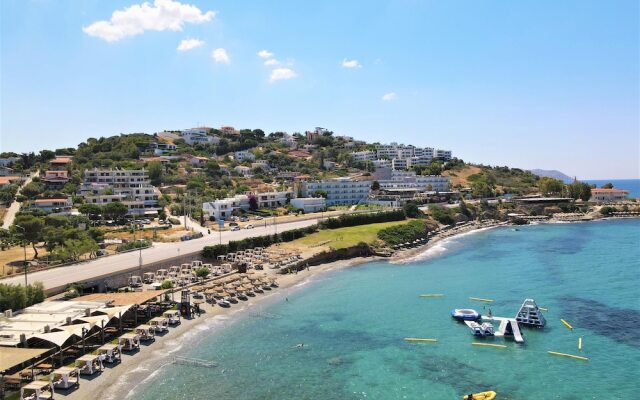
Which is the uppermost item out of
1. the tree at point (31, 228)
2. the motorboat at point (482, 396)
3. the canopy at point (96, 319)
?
the tree at point (31, 228)

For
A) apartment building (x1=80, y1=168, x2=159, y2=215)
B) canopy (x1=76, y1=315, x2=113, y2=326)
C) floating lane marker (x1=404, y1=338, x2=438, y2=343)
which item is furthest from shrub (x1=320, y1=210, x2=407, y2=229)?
canopy (x1=76, y1=315, x2=113, y2=326)

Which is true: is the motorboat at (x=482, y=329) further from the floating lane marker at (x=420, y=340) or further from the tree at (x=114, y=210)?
the tree at (x=114, y=210)

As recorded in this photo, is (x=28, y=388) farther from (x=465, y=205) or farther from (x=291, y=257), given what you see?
(x=465, y=205)

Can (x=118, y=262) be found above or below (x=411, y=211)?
below

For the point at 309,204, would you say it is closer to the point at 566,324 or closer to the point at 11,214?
the point at 11,214

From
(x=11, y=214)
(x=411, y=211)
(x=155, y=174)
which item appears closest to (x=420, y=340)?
(x=411, y=211)

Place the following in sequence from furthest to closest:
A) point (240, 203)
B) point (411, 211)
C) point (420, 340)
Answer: point (240, 203) < point (411, 211) < point (420, 340)

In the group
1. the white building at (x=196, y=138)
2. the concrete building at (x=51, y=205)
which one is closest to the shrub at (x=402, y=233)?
the concrete building at (x=51, y=205)
